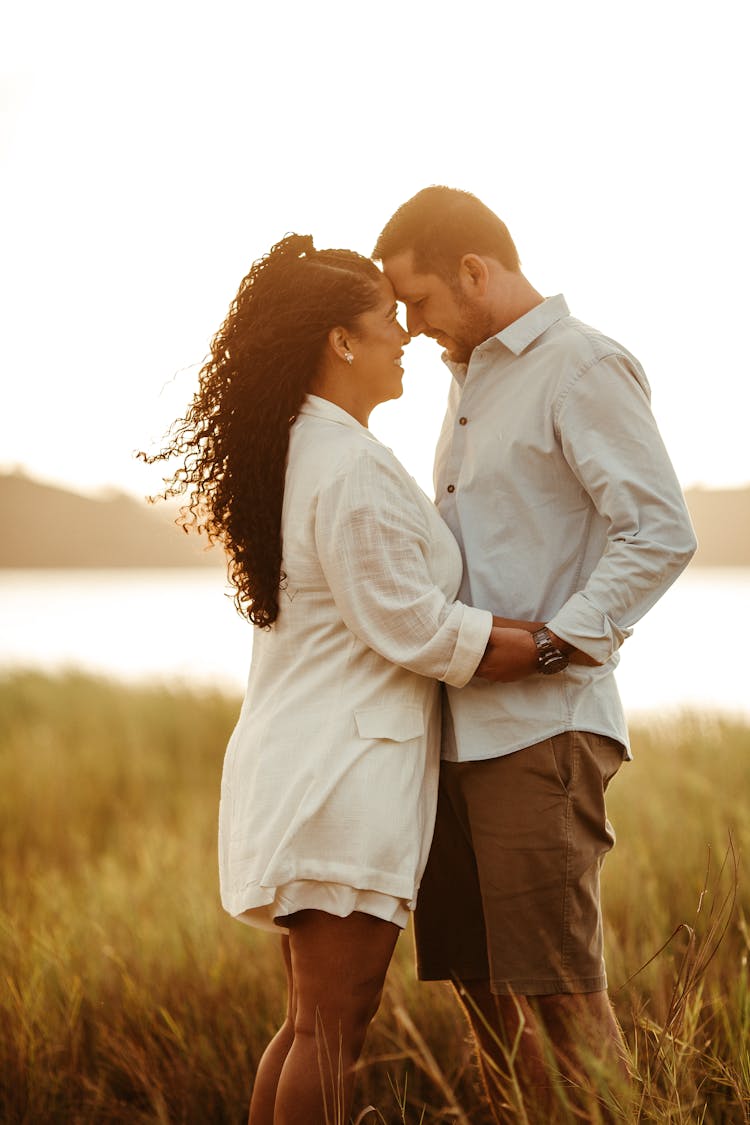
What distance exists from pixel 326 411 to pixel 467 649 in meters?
0.58

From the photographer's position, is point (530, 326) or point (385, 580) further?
point (530, 326)

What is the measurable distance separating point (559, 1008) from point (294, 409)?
1.34m

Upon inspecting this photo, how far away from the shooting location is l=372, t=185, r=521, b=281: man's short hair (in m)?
2.61

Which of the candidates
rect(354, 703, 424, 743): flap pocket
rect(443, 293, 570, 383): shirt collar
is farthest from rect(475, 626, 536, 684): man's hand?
rect(443, 293, 570, 383): shirt collar

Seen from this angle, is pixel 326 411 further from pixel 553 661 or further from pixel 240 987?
pixel 240 987

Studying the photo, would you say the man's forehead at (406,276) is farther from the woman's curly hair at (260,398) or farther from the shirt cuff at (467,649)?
the shirt cuff at (467,649)

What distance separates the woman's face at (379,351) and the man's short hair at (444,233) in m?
0.13

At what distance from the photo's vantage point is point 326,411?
2.37 m

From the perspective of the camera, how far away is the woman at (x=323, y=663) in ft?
7.13

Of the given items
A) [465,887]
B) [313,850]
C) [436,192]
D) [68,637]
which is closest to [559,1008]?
[465,887]

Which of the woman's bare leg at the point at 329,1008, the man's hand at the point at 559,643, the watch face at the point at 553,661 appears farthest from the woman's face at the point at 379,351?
the woman's bare leg at the point at 329,1008

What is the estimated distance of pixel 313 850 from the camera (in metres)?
2.18

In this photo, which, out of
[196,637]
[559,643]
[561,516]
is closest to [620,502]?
[561,516]

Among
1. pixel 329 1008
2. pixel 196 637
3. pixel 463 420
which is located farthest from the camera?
pixel 196 637
